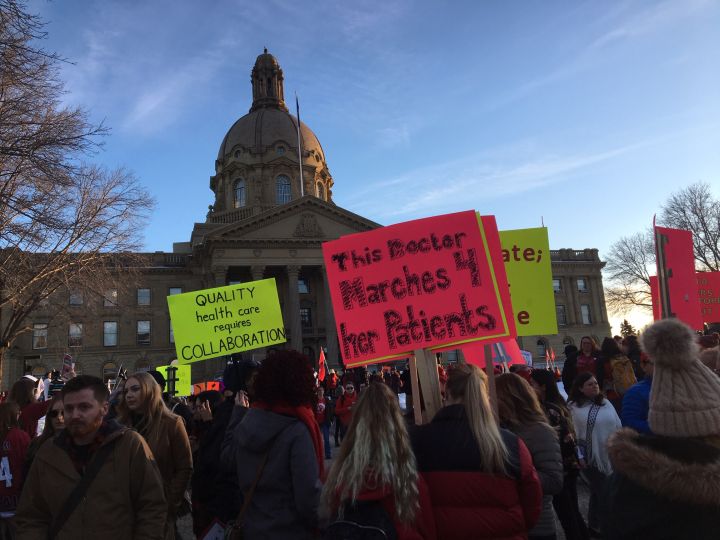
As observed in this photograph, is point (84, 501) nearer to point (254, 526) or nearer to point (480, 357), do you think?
point (254, 526)

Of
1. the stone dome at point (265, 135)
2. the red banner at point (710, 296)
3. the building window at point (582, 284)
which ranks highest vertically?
the stone dome at point (265, 135)

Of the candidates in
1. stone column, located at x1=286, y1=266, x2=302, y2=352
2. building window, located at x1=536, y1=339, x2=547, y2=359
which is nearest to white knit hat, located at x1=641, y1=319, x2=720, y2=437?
stone column, located at x1=286, y1=266, x2=302, y2=352

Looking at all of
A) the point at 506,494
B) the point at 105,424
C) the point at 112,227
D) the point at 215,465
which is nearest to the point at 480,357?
the point at 215,465

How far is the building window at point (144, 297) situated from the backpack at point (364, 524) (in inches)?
1902

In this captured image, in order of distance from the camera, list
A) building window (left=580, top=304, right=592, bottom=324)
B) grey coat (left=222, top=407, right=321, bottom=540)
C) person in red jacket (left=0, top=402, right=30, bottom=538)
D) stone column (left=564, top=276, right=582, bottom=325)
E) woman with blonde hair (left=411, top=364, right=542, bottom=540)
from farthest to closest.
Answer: building window (left=580, top=304, right=592, bottom=324), stone column (left=564, top=276, right=582, bottom=325), person in red jacket (left=0, top=402, right=30, bottom=538), grey coat (left=222, top=407, right=321, bottom=540), woman with blonde hair (left=411, top=364, right=542, bottom=540)

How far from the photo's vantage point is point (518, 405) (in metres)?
4.11

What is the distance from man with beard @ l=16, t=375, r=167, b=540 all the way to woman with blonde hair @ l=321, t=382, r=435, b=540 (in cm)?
126

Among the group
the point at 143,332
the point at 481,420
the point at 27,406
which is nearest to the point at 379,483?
the point at 481,420

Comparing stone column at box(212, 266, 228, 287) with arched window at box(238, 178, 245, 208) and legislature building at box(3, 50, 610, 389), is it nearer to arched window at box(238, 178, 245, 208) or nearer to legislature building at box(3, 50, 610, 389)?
legislature building at box(3, 50, 610, 389)

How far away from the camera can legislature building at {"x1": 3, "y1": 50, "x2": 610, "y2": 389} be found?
138ft

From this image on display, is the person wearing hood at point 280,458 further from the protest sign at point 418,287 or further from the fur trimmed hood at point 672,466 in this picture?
the fur trimmed hood at point 672,466

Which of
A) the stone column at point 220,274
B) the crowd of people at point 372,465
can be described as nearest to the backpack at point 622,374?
the crowd of people at point 372,465

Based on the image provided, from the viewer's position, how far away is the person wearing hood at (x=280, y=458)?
10.8 feet

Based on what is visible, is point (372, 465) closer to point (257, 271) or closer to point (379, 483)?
point (379, 483)
